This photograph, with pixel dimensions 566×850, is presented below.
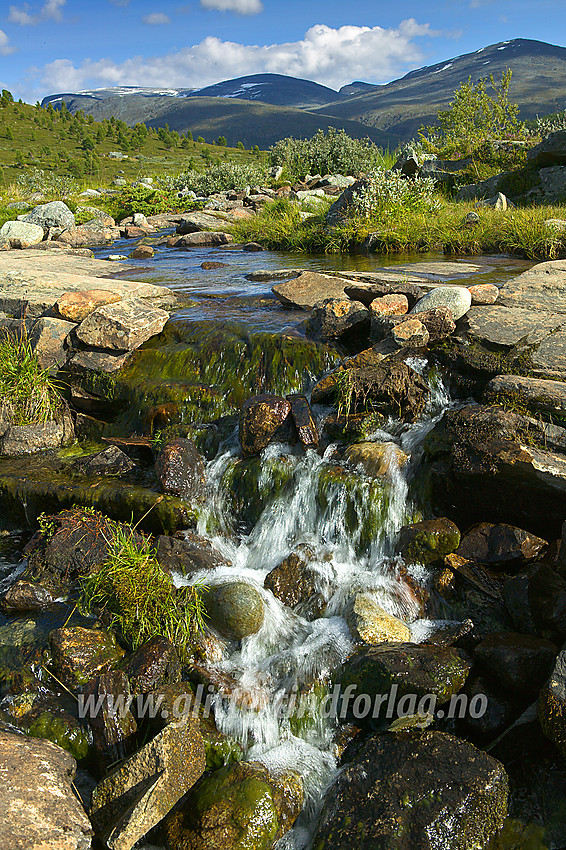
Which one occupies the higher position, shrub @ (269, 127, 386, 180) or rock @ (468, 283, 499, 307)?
shrub @ (269, 127, 386, 180)

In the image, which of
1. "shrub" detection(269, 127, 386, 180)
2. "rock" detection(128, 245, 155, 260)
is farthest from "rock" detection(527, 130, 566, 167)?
"rock" detection(128, 245, 155, 260)

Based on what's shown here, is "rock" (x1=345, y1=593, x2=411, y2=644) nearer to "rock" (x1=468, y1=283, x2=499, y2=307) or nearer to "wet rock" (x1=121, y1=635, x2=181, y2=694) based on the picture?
"wet rock" (x1=121, y1=635, x2=181, y2=694)

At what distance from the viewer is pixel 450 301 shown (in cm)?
666

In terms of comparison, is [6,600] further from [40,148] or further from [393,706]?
[40,148]

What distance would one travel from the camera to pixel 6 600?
15.7 ft

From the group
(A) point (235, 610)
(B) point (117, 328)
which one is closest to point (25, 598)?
(A) point (235, 610)

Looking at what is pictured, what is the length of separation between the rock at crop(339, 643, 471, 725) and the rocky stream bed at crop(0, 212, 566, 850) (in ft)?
0.05

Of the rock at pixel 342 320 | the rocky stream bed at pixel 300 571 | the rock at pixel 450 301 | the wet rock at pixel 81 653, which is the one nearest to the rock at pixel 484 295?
the rocky stream bed at pixel 300 571

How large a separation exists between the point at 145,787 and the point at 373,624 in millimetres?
1924

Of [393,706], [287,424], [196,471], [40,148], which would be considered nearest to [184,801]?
[393,706]

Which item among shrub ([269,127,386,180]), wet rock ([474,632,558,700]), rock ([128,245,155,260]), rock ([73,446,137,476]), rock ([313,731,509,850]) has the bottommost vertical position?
rock ([313,731,509,850])

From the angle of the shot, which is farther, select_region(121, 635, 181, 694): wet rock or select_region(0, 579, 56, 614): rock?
select_region(0, 579, 56, 614): rock

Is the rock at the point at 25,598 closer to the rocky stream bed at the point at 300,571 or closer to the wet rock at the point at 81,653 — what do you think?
the rocky stream bed at the point at 300,571

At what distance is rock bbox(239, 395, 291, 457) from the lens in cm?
610
